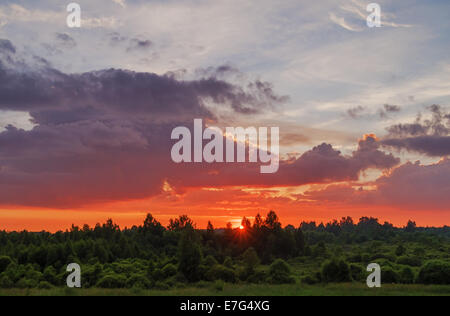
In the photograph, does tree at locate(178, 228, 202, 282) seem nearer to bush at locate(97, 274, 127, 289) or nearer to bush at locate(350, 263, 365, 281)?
bush at locate(97, 274, 127, 289)

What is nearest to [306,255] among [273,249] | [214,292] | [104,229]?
[273,249]

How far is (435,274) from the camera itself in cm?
5362

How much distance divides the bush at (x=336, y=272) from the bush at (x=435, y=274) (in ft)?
30.5

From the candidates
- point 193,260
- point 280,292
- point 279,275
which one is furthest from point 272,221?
point 280,292

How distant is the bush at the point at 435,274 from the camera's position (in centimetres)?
5263

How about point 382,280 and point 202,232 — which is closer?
point 382,280

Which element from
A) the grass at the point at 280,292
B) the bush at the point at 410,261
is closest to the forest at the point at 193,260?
the bush at the point at 410,261

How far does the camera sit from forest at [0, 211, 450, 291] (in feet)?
189

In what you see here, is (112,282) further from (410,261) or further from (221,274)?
(410,261)

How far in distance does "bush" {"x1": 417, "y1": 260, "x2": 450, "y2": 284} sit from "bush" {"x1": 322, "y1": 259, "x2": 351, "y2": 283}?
9.30 meters

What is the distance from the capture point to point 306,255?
133625 millimetres

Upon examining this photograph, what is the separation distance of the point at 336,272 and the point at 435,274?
12247 mm
